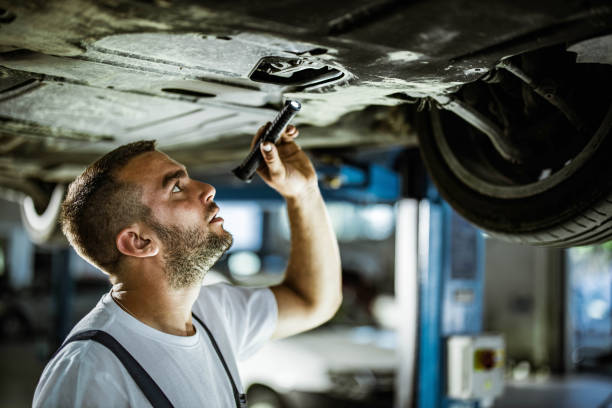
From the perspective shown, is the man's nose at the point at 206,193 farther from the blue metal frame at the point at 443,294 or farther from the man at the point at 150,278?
the blue metal frame at the point at 443,294

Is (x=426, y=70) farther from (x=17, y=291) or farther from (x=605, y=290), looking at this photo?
(x=17, y=291)

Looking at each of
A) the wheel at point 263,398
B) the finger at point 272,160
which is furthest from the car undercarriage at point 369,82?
the wheel at point 263,398

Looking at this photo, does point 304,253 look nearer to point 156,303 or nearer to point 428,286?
point 156,303

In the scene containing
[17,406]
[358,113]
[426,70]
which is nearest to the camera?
[426,70]

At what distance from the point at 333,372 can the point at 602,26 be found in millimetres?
3379

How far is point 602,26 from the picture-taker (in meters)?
1.00

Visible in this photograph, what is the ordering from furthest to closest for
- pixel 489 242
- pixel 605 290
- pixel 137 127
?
pixel 605 290
pixel 489 242
pixel 137 127

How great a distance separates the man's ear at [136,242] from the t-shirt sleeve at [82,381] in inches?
10.4

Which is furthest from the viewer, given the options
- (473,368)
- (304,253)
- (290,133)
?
(473,368)

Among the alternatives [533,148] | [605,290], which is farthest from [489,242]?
[533,148]

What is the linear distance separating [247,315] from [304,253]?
262mm

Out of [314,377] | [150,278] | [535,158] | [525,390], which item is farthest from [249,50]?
[525,390]

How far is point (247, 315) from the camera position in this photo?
5.93 feet

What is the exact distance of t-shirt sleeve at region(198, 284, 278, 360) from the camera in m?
1.79
